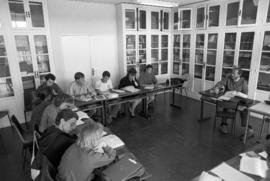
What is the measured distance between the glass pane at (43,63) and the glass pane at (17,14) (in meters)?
0.77

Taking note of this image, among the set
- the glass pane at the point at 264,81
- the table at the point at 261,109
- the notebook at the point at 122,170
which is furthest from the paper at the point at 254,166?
the glass pane at the point at 264,81

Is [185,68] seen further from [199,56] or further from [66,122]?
[66,122]

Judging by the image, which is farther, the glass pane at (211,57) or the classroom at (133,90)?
the glass pane at (211,57)

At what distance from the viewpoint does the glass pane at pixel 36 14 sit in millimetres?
4332

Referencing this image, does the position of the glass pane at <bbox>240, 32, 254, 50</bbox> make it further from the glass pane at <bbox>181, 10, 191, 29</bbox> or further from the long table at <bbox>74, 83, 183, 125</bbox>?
the long table at <bbox>74, 83, 183, 125</bbox>

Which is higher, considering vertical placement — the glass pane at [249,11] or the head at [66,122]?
the glass pane at [249,11]

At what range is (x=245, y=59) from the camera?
4797 mm

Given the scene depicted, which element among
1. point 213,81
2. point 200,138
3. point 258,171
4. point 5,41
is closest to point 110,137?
point 258,171

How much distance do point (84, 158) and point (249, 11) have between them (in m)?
4.86

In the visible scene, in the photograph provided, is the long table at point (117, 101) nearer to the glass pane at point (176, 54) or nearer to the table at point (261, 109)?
the glass pane at point (176, 54)

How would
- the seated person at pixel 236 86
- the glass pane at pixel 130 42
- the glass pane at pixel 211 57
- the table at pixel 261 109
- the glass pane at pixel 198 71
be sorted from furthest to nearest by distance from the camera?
the glass pane at pixel 198 71 → the glass pane at pixel 130 42 → the glass pane at pixel 211 57 → the seated person at pixel 236 86 → the table at pixel 261 109

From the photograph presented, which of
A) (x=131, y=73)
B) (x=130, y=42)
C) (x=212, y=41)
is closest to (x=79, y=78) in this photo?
(x=131, y=73)

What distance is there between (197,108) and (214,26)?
2.29 m

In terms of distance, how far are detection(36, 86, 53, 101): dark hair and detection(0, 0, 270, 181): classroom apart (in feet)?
0.09
